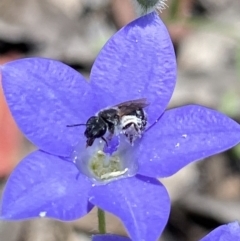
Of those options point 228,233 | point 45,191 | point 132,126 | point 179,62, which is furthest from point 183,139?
point 179,62

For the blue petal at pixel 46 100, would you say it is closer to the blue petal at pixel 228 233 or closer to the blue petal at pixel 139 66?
the blue petal at pixel 139 66

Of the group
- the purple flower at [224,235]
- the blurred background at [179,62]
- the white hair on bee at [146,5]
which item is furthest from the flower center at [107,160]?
the blurred background at [179,62]

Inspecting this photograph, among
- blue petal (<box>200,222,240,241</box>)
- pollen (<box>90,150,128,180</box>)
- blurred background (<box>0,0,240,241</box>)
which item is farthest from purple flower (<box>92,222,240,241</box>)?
blurred background (<box>0,0,240,241</box>)

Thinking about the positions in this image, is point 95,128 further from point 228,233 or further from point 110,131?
point 228,233

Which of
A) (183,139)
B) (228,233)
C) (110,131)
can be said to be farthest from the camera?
(110,131)

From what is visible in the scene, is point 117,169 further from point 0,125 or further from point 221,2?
point 221,2
